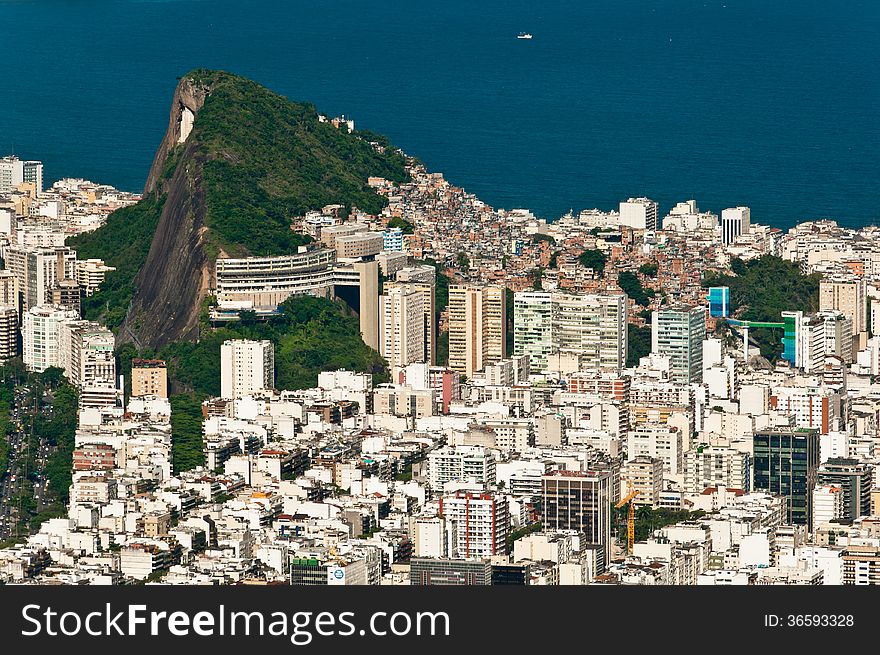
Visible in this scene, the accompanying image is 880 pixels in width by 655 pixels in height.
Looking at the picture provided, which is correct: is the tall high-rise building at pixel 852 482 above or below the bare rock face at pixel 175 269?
below

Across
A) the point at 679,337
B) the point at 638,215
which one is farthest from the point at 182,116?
the point at 679,337

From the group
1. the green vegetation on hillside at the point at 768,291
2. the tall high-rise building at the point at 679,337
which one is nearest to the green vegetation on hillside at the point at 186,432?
the tall high-rise building at the point at 679,337

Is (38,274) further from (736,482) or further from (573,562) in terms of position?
(573,562)

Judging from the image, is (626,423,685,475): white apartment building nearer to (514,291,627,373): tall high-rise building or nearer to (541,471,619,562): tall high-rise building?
(541,471,619,562): tall high-rise building

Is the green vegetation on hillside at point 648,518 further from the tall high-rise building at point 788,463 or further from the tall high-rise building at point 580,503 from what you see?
the tall high-rise building at point 788,463

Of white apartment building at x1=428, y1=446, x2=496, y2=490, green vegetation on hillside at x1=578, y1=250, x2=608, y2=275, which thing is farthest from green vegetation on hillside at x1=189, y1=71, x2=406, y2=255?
white apartment building at x1=428, y1=446, x2=496, y2=490

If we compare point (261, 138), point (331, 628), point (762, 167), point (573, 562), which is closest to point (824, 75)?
point (762, 167)

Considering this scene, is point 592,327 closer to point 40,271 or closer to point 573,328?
point 573,328
